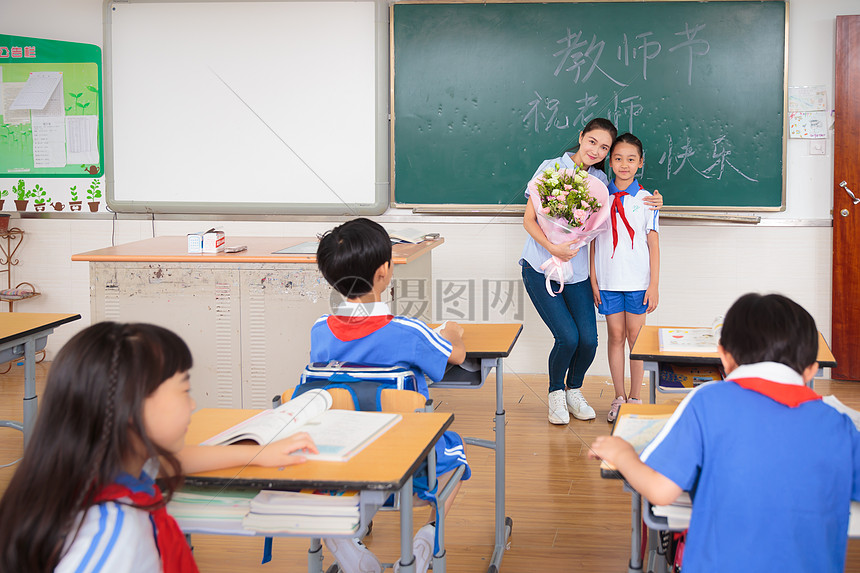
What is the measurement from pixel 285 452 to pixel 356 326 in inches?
24.8

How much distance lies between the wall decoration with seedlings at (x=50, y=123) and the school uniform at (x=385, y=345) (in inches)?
144

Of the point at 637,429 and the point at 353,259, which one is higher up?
the point at 353,259

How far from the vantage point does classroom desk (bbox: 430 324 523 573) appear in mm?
2455

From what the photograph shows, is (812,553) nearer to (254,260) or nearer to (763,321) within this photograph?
(763,321)

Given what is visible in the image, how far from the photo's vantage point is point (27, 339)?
3008mm

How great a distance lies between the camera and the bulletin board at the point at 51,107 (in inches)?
199

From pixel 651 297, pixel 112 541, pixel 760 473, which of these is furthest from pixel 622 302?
pixel 112 541

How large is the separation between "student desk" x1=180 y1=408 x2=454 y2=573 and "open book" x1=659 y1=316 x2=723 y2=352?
45.2 inches

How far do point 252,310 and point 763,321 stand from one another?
263cm

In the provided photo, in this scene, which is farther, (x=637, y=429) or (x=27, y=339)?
(x=27, y=339)

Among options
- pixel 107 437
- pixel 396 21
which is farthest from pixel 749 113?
pixel 107 437

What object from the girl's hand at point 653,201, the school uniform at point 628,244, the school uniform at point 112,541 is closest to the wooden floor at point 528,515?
the school uniform at point 628,244

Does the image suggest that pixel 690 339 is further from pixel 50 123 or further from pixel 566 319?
pixel 50 123

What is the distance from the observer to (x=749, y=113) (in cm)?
454
